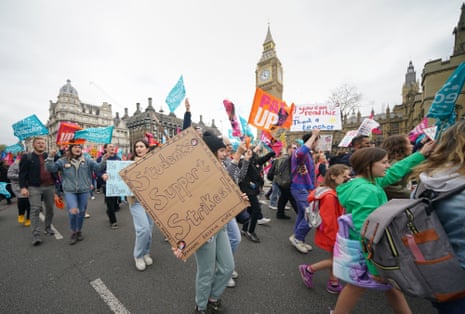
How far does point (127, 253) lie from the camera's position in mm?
3295

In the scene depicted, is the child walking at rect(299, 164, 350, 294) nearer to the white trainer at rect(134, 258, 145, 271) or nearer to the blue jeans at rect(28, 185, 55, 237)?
the white trainer at rect(134, 258, 145, 271)

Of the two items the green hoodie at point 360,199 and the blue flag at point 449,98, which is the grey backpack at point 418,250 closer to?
the green hoodie at point 360,199

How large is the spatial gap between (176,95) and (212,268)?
3.26 meters

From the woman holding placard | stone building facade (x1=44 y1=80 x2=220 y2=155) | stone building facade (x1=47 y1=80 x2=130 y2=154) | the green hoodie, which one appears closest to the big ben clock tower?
stone building facade (x1=44 y1=80 x2=220 y2=155)

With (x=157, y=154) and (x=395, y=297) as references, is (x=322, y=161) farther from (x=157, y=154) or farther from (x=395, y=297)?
(x=157, y=154)

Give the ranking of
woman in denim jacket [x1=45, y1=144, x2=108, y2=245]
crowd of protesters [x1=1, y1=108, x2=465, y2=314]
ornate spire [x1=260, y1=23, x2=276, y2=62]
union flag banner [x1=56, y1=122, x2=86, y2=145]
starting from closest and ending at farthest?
1. crowd of protesters [x1=1, y1=108, x2=465, y2=314]
2. woman in denim jacket [x1=45, y1=144, x2=108, y2=245]
3. union flag banner [x1=56, y1=122, x2=86, y2=145]
4. ornate spire [x1=260, y1=23, x2=276, y2=62]

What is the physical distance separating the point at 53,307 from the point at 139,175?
6.79ft

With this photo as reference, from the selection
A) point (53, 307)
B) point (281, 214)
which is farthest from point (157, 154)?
point (281, 214)

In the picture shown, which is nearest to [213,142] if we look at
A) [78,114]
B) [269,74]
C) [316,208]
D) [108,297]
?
[316,208]

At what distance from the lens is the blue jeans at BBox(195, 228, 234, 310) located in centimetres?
177

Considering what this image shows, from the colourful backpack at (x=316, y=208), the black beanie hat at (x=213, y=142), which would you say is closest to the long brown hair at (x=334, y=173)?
the colourful backpack at (x=316, y=208)

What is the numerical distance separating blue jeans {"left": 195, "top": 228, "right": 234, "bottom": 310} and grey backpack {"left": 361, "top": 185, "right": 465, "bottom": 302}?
1.30 meters

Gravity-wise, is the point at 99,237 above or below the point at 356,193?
below

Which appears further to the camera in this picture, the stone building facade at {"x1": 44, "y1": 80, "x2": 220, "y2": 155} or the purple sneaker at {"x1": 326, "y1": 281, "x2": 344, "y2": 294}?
the stone building facade at {"x1": 44, "y1": 80, "x2": 220, "y2": 155}
